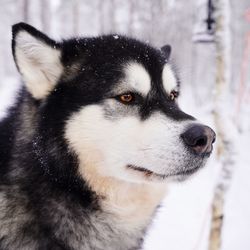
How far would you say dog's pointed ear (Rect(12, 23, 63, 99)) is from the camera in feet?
7.93

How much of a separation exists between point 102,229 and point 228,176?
181 centimetres

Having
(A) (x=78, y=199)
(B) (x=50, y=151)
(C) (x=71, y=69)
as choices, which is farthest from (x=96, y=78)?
(A) (x=78, y=199)

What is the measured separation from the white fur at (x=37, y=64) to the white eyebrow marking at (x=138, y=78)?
1.38 ft

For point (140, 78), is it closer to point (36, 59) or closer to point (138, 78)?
point (138, 78)

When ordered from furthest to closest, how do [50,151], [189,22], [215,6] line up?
[189,22], [215,6], [50,151]

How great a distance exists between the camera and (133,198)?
2.61 metres

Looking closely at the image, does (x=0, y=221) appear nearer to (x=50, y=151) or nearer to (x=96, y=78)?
(x=50, y=151)

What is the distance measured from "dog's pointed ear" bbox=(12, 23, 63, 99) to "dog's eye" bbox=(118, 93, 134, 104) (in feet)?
1.34

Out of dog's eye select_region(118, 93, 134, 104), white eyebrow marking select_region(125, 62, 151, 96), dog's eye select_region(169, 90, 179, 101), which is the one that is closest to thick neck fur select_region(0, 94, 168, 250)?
dog's eye select_region(118, 93, 134, 104)

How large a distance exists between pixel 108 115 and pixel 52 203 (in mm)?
600

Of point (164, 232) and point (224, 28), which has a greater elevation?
point (224, 28)

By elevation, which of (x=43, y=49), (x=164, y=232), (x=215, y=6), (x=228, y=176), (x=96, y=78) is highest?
(x=215, y=6)

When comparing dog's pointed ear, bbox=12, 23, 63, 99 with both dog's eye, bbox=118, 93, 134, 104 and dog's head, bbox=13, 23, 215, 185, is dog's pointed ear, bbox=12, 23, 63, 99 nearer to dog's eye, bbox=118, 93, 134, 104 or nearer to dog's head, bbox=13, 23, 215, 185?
dog's head, bbox=13, 23, 215, 185

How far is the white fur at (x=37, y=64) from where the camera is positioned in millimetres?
2453
